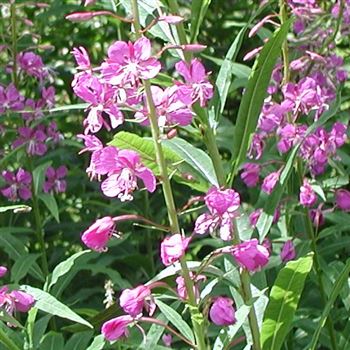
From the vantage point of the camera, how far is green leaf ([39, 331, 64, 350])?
11.8 ft

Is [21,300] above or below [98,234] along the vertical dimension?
below

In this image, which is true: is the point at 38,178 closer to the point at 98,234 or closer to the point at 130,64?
the point at 98,234

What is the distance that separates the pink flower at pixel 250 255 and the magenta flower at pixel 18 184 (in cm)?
221

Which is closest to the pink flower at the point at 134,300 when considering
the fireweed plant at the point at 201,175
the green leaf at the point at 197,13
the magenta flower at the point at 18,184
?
the fireweed plant at the point at 201,175

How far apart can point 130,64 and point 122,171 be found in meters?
0.27

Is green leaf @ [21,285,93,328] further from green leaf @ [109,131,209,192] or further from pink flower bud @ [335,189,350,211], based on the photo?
pink flower bud @ [335,189,350,211]

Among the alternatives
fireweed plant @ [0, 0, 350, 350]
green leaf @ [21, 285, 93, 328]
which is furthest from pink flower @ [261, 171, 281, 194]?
green leaf @ [21, 285, 93, 328]

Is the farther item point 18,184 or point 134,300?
point 18,184

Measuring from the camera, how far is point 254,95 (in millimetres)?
2848

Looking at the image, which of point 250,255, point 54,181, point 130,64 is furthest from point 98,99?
point 54,181

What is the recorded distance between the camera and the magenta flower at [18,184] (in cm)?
458

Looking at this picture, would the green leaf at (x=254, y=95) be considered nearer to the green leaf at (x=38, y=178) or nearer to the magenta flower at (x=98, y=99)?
the magenta flower at (x=98, y=99)

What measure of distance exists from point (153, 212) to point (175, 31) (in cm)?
268

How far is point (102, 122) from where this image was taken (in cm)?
259
